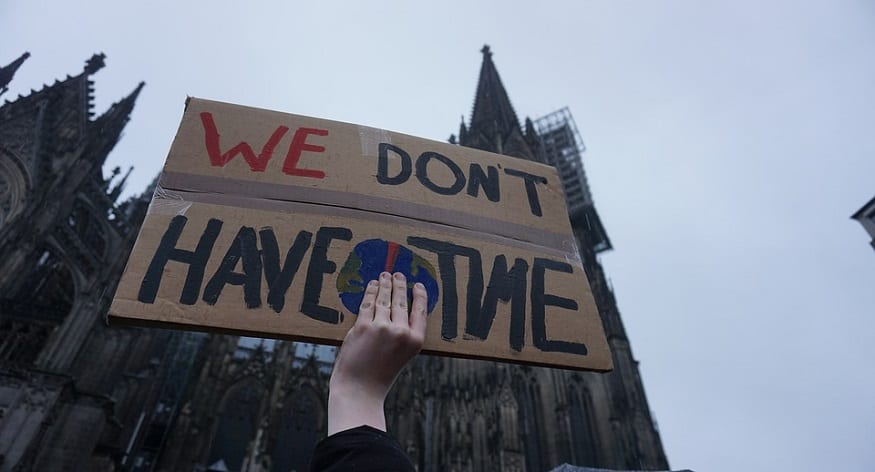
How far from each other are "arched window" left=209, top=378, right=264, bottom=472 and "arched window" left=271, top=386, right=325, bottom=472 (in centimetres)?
138

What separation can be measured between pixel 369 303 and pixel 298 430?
2243 cm

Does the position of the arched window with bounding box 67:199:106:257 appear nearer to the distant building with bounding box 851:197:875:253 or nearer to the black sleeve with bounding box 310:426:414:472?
the black sleeve with bounding box 310:426:414:472

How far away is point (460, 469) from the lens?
49.5 ft

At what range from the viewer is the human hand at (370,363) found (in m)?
1.16

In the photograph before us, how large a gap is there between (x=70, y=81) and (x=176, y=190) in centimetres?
2226

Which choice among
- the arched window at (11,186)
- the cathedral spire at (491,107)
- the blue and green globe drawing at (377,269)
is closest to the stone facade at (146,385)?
the arched window at (11,186)

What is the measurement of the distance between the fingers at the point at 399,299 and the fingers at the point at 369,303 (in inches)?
2.4

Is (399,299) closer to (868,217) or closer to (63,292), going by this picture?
(868,217)

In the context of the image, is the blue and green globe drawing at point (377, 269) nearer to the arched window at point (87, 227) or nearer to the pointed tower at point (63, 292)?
the pointed tower at point (63, 292)

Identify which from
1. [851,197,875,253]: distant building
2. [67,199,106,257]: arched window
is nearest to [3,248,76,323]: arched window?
[67,199,106,257]: arched window

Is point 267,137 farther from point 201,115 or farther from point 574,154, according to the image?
point 574,154

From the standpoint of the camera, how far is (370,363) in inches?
48.4

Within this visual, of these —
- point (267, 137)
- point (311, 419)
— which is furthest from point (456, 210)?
point (311, 419)

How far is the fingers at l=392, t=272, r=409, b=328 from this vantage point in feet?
4.32
